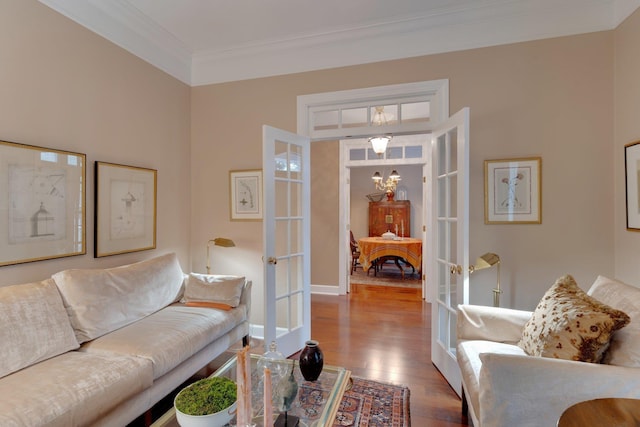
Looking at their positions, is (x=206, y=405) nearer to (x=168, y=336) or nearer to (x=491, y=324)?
(x=168, y=336)

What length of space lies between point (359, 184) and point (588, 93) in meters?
5.89

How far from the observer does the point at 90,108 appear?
2.54m

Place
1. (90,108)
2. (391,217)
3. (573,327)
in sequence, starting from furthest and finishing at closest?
(391,217) < (90,108) < (573,327)

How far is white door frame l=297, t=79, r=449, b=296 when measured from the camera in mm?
2848

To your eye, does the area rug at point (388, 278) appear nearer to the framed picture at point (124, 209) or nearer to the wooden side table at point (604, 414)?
the framed picture at point (124, 209)

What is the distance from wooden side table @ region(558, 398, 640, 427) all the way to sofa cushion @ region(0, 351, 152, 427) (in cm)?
191

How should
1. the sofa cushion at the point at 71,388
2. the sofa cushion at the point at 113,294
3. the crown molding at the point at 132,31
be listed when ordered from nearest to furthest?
the sofa cushion at the point at 71,388, the sofa cushion at the point at 113,294, the crown molding at the point at 132,31

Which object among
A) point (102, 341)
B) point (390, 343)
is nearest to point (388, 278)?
point (390, 343)

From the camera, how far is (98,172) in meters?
2.56

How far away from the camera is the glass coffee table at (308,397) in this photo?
4.61 ft

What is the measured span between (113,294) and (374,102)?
2700mm

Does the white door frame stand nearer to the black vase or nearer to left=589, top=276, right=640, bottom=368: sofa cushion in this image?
left=589, top=276, right=640, bottom=368: sofa cushion

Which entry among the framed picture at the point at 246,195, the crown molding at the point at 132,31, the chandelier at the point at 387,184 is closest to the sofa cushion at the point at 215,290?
the framed picture at the point at 246,195

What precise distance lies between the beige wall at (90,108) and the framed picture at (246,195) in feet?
1.87
